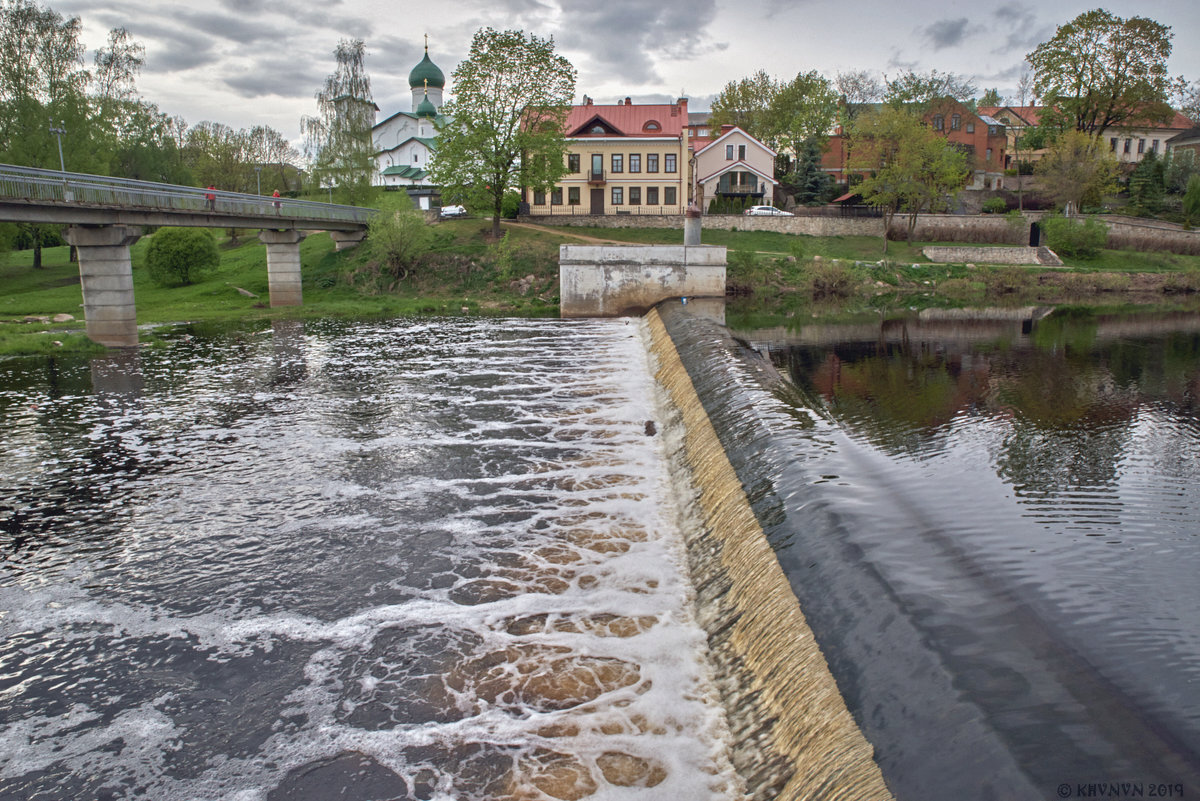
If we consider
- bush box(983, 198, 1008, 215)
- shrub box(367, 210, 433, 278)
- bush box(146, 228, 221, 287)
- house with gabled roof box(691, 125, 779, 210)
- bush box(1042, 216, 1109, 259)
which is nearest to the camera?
shrub box(367, 210, 433, 278)

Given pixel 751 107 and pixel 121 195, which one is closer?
pixel 121 195

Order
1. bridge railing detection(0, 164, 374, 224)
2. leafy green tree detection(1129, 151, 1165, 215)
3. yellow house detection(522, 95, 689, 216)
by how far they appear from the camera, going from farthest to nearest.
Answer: yellow house detection(522, 95, 689, 216), leafy green tree detection(1129, 151, 1165, 215), bridge railing detection(0, 164, 374, 224)

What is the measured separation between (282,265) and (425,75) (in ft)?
175

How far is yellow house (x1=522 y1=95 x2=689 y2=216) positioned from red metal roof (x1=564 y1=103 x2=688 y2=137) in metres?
0.07

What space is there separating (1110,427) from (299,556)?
1238 cm

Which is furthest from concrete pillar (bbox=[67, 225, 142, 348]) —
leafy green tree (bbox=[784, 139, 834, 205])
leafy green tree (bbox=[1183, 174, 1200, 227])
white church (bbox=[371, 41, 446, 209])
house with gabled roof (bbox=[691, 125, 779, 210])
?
leafy green tree (bbox=[1183, 174, 1200, 227])

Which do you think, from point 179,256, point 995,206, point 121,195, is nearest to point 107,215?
point 121,195

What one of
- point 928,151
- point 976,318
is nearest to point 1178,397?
point 976,318

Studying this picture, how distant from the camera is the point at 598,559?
9.18 meters

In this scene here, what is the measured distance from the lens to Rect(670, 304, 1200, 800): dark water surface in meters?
4.53

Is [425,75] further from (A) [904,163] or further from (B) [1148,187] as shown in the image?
(B) [1148,187]

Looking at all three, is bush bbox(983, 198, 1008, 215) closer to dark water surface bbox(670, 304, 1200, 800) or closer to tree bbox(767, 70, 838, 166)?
tree bbox(767, 70, 838, 166)

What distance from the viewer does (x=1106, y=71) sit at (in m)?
61.2

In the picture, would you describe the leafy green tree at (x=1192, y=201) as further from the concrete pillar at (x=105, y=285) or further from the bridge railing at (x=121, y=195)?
the concrete pillar at (x=105, y=285)
